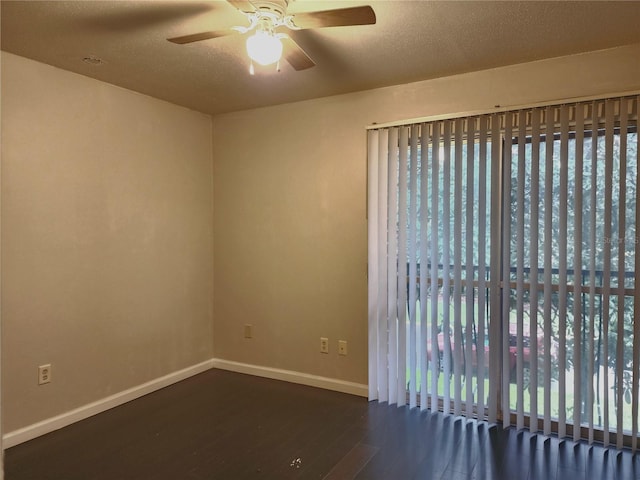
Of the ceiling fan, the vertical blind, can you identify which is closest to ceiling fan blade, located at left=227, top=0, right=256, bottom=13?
the ceiling fan

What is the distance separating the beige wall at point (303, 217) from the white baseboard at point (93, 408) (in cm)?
48

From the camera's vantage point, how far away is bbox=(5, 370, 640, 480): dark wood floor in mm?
2520

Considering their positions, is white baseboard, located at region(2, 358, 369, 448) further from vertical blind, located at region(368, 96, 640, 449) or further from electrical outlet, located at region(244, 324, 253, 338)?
vertical blind, located at region(368, 96, 640, 449)

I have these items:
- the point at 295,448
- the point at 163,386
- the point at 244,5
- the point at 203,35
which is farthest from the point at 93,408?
the point at 244,5

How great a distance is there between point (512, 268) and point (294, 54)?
75.6 inches

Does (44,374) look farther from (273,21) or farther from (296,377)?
(273,21)

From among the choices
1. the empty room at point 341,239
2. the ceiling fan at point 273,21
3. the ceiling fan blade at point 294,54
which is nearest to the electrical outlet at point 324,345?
the empty room at point 341,239

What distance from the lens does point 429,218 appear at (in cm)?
328

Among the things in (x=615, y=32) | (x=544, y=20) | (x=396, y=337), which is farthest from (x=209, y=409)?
(x=615, y=32)

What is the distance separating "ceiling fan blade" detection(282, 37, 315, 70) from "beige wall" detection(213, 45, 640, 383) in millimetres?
1218

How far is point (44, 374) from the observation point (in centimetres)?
300

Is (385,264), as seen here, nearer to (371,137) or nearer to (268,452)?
(371,137)

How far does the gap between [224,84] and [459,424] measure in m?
2.87

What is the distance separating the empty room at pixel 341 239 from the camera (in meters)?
2.56
